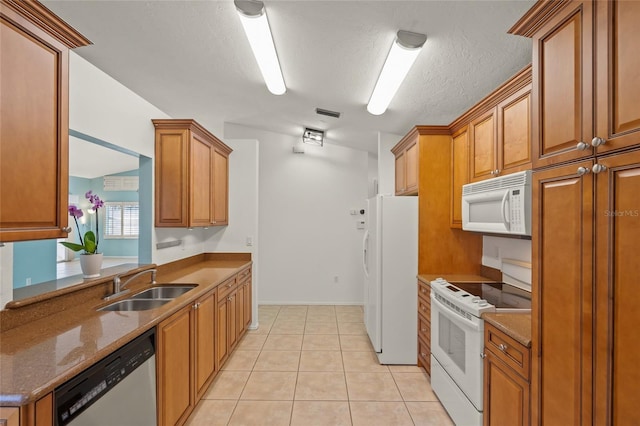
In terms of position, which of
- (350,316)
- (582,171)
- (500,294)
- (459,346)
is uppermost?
(582,171)

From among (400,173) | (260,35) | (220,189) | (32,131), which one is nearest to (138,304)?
(32,131)

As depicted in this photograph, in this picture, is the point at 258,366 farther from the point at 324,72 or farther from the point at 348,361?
the point at 324,72

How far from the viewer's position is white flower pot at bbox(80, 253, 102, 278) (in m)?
2.08

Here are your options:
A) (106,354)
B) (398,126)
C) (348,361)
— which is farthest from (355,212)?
(106,354)

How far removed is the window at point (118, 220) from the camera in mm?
8000

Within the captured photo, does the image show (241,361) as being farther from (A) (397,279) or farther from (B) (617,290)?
(B) (617,290)

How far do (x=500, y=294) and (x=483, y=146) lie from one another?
46.8 inches

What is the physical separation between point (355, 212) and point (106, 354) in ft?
13.7

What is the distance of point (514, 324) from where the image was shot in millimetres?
1613

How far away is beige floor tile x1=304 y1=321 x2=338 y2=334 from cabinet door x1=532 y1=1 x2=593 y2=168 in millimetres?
3245

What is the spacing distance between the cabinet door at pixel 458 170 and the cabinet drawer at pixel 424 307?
2.59ft

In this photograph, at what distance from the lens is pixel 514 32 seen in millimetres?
1407

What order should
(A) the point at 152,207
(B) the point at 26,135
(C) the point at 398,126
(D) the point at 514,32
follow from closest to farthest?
(B) the point at 26,135 < (D) the point at 514,32 < (A) the point at 152,207 < (C) the point at 398,126

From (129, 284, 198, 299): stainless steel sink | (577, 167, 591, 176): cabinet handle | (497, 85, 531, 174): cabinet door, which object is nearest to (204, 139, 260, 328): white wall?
(129, 284, 198, 299): stainless steel sink
